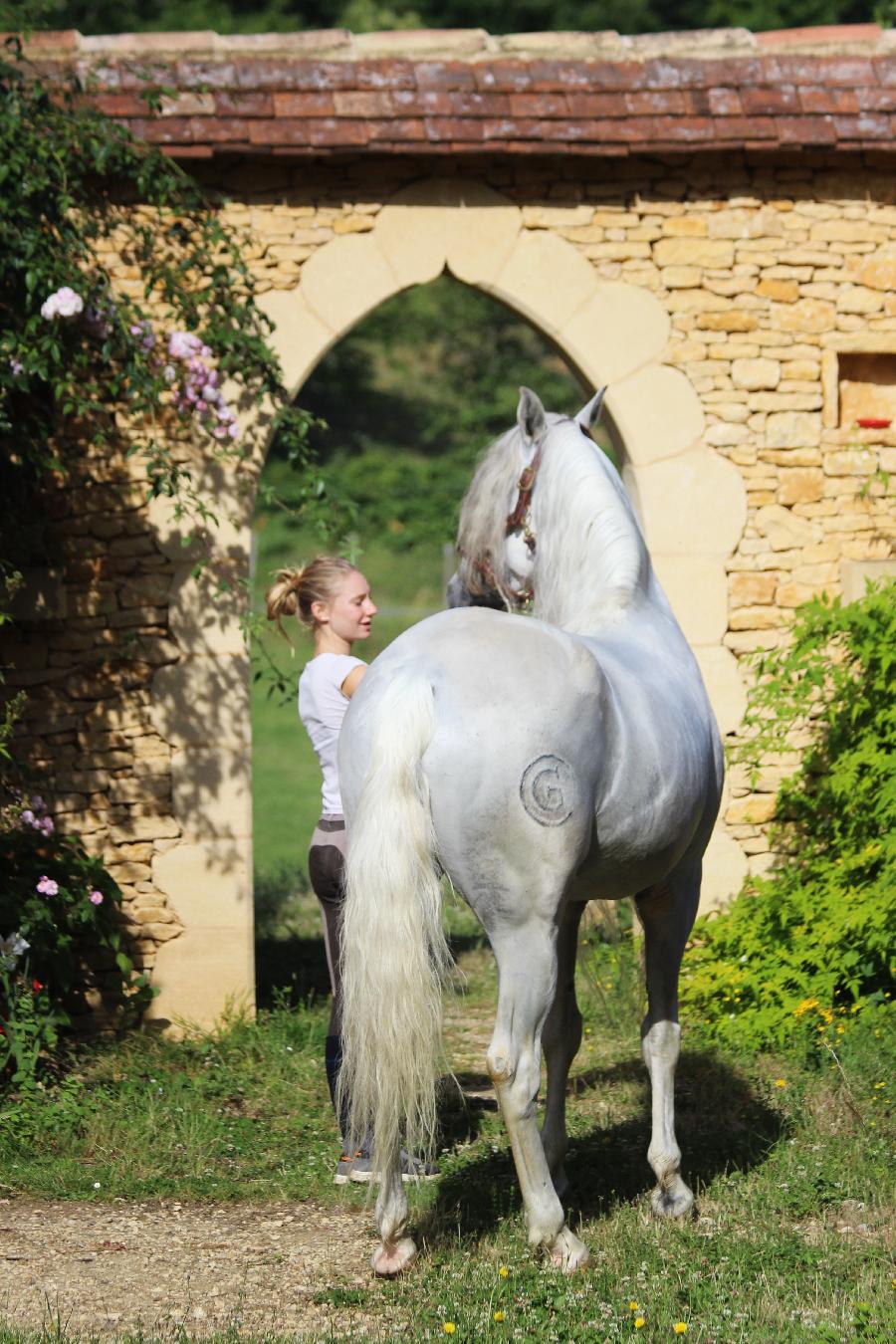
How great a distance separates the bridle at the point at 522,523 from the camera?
4281 mm

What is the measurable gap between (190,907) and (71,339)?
243cm

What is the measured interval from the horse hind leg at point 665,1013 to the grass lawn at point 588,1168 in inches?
4.4

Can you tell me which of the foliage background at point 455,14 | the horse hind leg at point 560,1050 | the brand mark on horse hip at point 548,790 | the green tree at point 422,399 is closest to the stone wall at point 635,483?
the horse hind leg at point 560,1050

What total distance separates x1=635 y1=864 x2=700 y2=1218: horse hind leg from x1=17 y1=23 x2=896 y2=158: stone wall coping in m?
3.59

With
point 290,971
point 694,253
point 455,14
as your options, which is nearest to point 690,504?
point 694,253

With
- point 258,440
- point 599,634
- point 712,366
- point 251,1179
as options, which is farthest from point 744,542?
point 251,1179

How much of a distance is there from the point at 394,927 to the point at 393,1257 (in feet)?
3.12

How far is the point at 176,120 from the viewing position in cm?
632

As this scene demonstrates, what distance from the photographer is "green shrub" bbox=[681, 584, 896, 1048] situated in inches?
228

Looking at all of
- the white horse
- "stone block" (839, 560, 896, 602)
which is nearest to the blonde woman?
Answer: the white horse

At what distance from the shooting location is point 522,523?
14.2 ft

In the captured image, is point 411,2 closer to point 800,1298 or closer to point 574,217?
point 574,217

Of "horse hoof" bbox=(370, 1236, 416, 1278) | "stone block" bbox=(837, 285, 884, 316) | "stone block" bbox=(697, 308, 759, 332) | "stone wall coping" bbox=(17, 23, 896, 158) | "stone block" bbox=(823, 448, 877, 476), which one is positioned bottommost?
"horse hoof" bbox=(370, 1236, 416, 1278)

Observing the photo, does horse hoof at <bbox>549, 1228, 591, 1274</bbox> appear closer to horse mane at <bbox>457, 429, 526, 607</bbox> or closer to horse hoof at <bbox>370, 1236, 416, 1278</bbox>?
horse hoof at <bbox>370, 1236, 416, 1278</bbox>
